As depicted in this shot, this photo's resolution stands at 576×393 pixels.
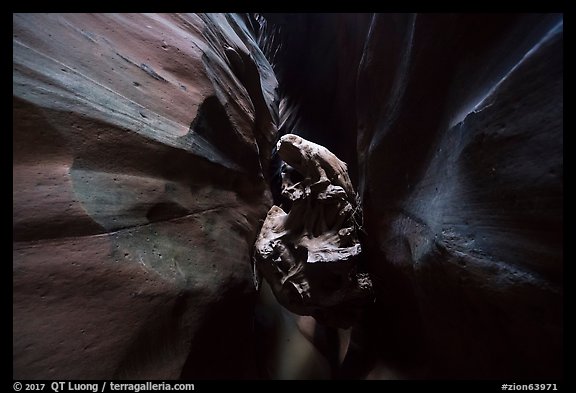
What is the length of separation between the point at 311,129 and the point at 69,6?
3.87 meters

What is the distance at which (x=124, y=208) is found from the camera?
1735mm

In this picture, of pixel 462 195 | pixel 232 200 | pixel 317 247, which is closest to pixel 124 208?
pixel 232 200

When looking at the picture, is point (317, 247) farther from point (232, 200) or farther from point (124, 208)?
point (124, 208)

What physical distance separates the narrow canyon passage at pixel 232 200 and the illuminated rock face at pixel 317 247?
0.21 m

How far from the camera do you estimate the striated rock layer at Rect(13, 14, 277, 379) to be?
1.41 metres

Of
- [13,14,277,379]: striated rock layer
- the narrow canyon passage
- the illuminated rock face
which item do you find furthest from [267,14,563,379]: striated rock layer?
[13,14,277,379]: striated rock layer

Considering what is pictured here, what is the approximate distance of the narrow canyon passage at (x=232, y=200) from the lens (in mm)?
1311

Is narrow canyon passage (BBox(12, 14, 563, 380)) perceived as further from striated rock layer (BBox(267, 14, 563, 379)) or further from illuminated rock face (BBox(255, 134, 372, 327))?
illuminated rock face (BBox(255, 134, 372, 327))

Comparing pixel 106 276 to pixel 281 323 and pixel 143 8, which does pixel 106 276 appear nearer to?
pixel 143 8

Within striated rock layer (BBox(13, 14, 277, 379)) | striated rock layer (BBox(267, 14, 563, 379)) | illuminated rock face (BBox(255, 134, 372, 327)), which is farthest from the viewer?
illuminated rock face (BBox(255, 134, 372, 327))

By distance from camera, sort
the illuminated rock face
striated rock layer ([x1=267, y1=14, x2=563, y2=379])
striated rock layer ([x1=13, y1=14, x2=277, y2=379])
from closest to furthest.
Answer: striated rock layer ([x1=267, y1=14, x2=563, y2=379])
striated rock layer ([x1=13, y1=14, x2=277, y2=379])
the illuminated rock face

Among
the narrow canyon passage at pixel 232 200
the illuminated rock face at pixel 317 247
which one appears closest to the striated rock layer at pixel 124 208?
the narrow canyon passage at pixel 232 200

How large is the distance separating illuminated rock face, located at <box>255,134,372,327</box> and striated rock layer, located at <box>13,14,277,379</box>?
29cm

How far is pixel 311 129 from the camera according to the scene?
5.43m
